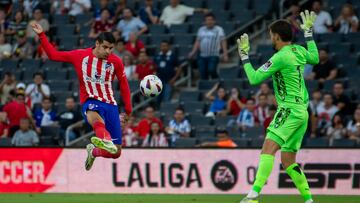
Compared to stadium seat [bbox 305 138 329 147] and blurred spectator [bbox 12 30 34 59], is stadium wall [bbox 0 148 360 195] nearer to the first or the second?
stadium seat [bbox 305 138 329 147]

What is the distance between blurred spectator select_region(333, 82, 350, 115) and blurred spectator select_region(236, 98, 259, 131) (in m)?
1.75

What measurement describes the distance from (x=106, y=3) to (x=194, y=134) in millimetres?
5741

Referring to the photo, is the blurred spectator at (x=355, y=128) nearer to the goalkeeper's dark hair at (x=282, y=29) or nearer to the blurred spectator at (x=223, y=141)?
the blurred spectator at (x=223, y=141)

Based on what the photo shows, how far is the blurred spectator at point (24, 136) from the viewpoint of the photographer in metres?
22.3

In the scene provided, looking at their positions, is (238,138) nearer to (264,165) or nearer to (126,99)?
(126,99)

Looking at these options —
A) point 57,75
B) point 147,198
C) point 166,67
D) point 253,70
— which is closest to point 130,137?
point 166,67

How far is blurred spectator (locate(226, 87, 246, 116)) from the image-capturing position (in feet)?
73.6

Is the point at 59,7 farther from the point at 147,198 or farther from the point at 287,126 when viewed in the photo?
the point at 287,126

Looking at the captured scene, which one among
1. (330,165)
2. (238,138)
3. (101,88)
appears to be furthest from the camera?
(238,138)

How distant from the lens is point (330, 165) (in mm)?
18406

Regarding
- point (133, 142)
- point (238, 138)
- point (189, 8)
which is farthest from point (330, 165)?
point (189, 8)

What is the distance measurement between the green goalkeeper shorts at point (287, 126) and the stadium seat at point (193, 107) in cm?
996

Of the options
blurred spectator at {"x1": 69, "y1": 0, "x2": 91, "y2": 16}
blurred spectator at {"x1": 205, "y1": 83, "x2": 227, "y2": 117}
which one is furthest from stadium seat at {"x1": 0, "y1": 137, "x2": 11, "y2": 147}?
blurred spectator at {"x1": 69, "y1": 0, "x2": 91, "y2": 16}

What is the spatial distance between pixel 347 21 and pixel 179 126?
4679mm
